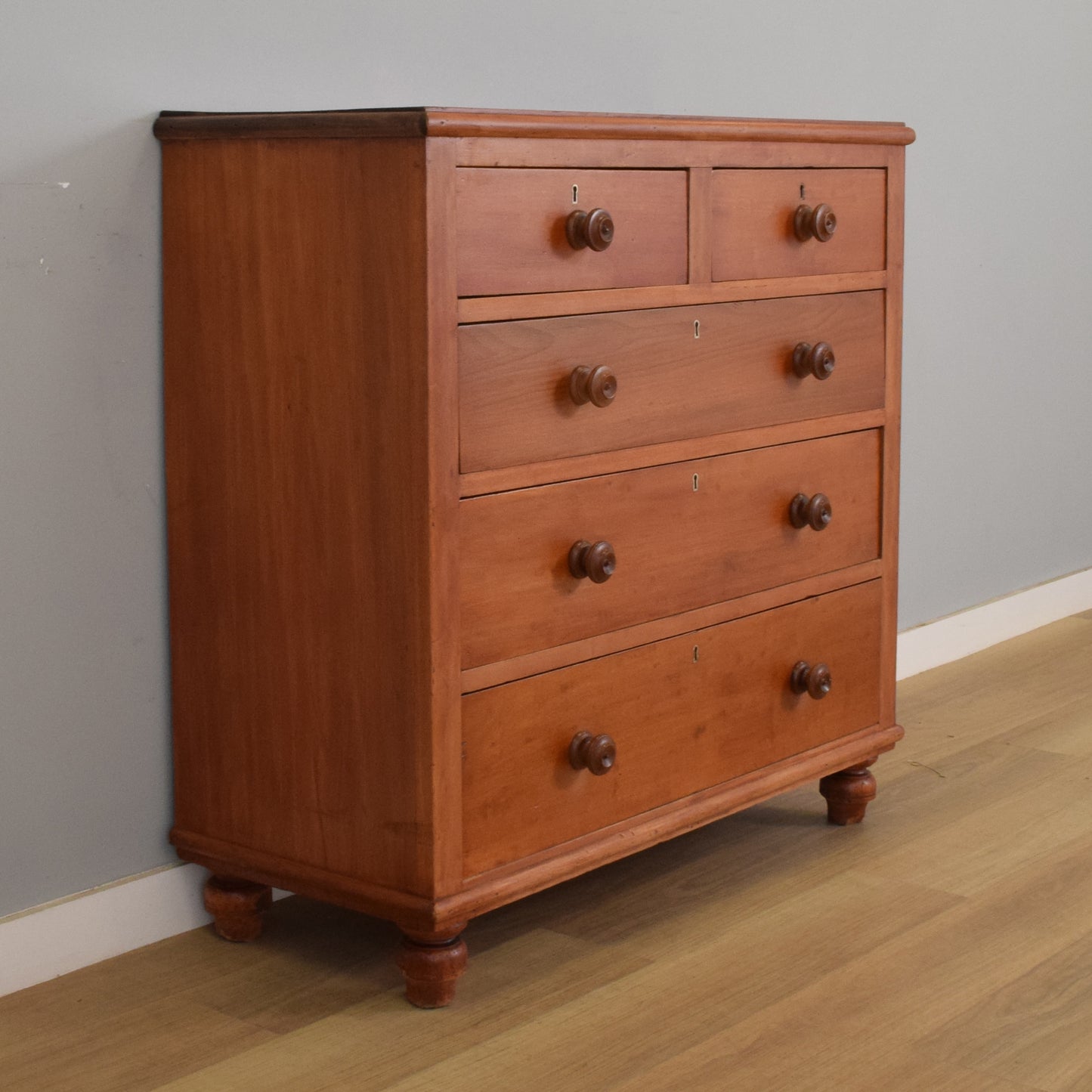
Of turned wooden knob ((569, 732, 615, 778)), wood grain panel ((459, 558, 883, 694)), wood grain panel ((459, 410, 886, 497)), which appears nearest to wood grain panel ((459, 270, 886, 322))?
wood grain panel ((459, 410, 886, 497))

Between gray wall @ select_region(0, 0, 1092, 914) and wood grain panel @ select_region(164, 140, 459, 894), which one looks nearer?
wood grain panel @ select_region(164, 140, 459, 894)

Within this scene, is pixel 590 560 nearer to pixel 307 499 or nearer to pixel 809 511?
pixel 307 499

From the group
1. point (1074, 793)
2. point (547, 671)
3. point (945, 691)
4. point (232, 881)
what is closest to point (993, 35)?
point (945, 691)

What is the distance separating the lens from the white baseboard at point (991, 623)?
321 centimetres

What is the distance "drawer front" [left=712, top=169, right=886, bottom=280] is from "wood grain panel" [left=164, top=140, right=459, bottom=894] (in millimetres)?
473

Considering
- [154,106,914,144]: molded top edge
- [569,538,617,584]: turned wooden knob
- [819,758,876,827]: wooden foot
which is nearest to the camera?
[154,106,914,144]: molded top edge

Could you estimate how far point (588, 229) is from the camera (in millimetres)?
1762

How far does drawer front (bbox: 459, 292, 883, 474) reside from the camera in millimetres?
1721

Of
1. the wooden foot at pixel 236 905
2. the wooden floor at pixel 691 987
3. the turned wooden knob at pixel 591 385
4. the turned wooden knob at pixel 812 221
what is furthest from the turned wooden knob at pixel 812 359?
the wooden foot at pixel 236 905

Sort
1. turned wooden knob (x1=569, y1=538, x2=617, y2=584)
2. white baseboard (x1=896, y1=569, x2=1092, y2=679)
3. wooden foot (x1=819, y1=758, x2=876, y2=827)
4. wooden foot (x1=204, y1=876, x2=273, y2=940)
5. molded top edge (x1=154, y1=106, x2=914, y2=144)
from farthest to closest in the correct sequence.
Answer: white baseboard (x1=896, y1=569, x2=1092, y2=679) → wooden foot (x1=819, y1=758, x2=876, y2=827) → wooden foot (x1=204, y1=876, x2=273, y2=940) → turned wooden knob (x1=569, y1=538, x2=617, y2=584) → molded top edge (x1=154, y1=106, x2=914, y2=144)

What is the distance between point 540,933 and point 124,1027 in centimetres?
51

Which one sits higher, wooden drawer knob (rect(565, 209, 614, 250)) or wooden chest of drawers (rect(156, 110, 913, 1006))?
wooden drawer knob (rect(565, 209, 614, 250))

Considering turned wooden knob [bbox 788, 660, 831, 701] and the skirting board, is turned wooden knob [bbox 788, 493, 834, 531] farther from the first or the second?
the skirting board

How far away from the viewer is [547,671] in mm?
1834
